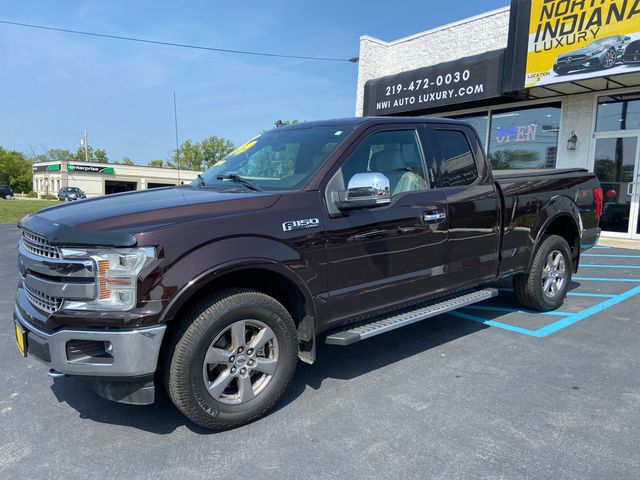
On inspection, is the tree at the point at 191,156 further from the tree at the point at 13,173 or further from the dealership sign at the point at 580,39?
the dealership sign at the point at 580,39

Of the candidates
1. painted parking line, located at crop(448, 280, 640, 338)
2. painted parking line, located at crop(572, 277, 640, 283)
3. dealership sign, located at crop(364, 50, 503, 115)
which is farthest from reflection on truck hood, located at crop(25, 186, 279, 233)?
dealership sign, located at crop(364, 50, 503, 115)

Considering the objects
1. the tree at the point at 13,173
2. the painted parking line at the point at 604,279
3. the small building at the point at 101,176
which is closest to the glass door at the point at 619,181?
the painted parking line at the point at 604,279

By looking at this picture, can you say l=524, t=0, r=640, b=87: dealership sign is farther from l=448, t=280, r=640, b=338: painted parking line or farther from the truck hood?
the truck hood

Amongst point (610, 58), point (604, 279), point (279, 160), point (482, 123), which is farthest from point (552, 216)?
point (482, 123)

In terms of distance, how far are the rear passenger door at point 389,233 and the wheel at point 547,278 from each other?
1.61 meters

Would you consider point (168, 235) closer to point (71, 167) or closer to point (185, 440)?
point (185, 440)

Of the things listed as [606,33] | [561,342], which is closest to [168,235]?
[561,342]

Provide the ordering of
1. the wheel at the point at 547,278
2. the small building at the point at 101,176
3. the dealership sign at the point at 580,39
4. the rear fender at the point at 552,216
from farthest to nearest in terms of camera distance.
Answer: the small building at the point at 101,176, the dealership sign at the point at 580,39, the wheel at the point at 547,278, the rear fender at the point at 552,216

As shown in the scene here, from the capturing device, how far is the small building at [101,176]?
216ft

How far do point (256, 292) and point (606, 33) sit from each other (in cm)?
987

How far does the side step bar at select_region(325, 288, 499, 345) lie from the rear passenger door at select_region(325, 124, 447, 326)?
4.8 inches

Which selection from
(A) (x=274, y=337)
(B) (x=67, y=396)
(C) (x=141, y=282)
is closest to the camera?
(C) (x=141, y=282)

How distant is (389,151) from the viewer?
13.2ft

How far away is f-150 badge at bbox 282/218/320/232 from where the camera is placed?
3.10m
